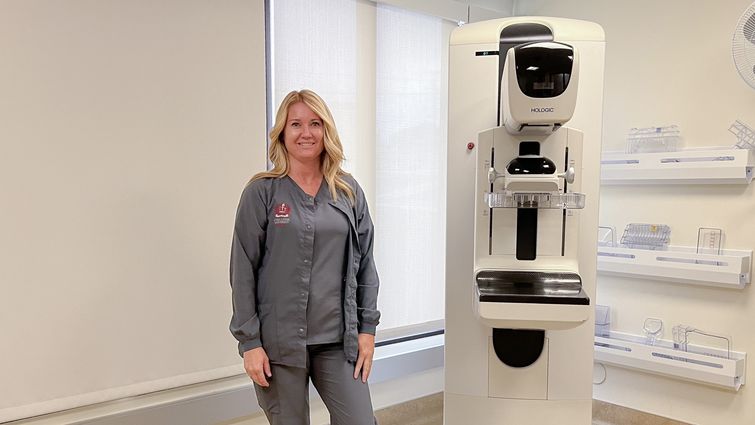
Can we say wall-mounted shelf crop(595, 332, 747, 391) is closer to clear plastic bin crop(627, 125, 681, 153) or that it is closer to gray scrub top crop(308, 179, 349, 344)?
clear plastic bin crop(627, 125, 681, 153)

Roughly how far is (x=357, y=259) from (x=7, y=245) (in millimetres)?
1171

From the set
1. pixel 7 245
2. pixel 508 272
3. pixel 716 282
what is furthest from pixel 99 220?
pixel 716 282

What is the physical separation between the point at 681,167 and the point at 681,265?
44 centimetres

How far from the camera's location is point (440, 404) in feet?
9.64

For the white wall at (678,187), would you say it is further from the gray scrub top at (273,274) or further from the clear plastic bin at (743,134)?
the gray scrub top at (273,274)

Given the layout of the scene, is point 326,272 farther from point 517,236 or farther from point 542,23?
point 542,23

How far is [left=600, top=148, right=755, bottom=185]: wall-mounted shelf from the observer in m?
2.21

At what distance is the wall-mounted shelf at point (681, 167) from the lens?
221cm

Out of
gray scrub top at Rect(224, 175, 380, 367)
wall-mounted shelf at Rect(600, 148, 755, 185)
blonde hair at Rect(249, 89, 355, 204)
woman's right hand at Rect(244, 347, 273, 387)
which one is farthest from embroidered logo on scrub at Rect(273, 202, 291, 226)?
wall-mounted shelf at Rect(600, 148, 755, 185)

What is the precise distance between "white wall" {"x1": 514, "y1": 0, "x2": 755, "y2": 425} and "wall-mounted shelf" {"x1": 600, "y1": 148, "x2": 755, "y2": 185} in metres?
0.07

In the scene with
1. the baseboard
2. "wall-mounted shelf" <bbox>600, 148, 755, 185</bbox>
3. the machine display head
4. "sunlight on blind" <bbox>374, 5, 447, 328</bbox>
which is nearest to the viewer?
the machine display head

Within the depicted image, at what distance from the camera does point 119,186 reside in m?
1.94

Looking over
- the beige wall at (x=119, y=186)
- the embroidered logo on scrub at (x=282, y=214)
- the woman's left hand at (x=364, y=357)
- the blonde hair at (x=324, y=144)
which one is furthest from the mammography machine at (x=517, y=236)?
the beige wall at (x=119, y=186)

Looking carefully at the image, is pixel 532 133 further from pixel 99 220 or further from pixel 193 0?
pixel 99 220
